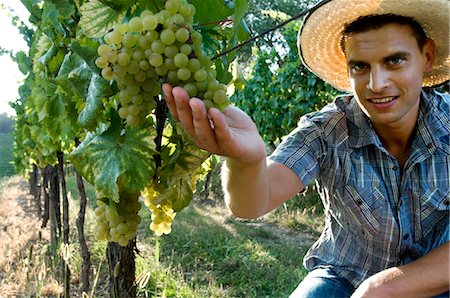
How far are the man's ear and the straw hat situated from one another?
22 mm

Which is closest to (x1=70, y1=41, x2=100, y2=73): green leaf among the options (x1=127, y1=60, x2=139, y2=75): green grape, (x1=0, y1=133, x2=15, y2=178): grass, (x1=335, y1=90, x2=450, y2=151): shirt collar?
(x1=127, y1=60, x2=139, y2=75): green grape

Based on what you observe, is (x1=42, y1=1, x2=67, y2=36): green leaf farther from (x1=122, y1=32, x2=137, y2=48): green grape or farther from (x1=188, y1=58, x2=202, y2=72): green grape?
(x1=188, y1=58, x2=202, y2=72): green grape

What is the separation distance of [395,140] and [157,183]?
0.91 m

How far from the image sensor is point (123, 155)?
1.29m

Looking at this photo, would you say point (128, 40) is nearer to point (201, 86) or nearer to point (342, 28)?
point (201, 86)

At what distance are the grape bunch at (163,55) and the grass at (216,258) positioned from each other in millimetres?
2120

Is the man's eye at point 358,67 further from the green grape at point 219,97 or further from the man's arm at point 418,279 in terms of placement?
the green grape at point 219,97

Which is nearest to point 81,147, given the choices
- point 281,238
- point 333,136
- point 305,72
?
point 333,136

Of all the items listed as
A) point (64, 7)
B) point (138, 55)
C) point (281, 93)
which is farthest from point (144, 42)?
point (281, 93)

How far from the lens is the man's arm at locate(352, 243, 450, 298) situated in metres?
1.63

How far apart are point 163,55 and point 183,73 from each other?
0.08 meters

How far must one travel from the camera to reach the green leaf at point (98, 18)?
4.15 feet

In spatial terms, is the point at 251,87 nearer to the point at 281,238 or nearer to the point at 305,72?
the point at 305,72

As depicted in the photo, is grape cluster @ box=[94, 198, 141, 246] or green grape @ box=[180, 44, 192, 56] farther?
grape cluster @ box=[94, 198, 141, 246]
